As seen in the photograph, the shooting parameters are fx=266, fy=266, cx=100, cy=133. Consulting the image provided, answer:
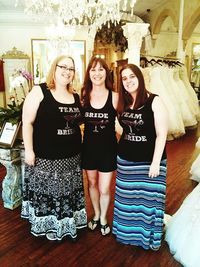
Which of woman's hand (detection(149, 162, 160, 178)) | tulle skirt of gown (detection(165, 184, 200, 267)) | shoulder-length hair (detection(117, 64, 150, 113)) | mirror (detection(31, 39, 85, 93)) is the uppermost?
mirror (detection(31, 39, 85, 93))

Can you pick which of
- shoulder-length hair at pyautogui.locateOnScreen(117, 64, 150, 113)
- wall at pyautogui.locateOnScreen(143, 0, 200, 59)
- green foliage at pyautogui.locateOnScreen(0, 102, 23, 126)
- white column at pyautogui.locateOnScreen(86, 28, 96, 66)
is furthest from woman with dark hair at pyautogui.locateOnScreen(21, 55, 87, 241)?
white column at pyautogui.locateOnScreen(86, 28, 96, 66)

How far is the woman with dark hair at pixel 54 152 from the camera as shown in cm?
202

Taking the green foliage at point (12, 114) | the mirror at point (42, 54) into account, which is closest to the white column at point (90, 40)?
the mirror at point (42, 54)

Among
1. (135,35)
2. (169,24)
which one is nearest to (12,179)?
(135,35)

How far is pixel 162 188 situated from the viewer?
2.05 metres

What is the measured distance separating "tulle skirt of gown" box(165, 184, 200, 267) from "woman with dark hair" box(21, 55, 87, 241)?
0.82m

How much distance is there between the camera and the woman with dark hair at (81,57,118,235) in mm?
2104

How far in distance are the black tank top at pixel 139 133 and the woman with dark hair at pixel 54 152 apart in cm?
40

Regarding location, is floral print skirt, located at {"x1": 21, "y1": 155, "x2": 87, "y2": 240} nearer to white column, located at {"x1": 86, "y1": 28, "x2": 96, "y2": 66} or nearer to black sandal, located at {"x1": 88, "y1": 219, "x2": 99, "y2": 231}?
black sandal, located at {"x1": 88, "y1": 219, "x2": 99, "y2": 231}

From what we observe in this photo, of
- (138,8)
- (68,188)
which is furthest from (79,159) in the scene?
(138,8)

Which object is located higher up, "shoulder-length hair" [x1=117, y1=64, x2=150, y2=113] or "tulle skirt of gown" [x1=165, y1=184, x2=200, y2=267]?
"shoulder-length hair" [x1=117, y1=64, x2=150, y2=113]

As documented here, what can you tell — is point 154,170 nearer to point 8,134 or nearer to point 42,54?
point 8,134

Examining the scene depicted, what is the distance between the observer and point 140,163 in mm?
2047

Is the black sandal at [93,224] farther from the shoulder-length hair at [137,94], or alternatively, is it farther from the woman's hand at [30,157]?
the shoulder-length hair at [137,94]
